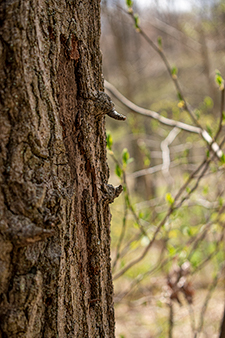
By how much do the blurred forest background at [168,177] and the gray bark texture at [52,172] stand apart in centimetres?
64

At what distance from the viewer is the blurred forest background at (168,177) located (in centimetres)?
189

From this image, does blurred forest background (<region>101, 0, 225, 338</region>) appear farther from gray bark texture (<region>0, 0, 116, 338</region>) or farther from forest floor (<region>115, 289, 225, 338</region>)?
gray bark texture (<region>0, 0, 116, 338</region>)

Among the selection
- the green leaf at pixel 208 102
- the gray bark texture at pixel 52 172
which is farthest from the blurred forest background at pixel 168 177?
the gray bark texture at pixel 52 172

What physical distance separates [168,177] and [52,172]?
186 centimetres

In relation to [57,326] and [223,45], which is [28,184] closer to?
[57,326]

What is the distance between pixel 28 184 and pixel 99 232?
0.26m

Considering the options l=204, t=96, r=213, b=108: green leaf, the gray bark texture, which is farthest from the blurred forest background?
the gray bark texture

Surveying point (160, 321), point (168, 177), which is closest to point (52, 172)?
point (168, 177)

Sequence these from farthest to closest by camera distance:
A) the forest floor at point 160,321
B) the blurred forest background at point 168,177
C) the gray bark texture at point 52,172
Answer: the forest floor at point 160,321 → the blurred forest background at point 168,177 → the gray bark texture at point 52,172

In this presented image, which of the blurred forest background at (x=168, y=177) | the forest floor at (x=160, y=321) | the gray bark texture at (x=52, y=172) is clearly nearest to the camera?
the gray bark texture at (x=52, y=172)

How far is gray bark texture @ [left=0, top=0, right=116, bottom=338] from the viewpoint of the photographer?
59 centimetres

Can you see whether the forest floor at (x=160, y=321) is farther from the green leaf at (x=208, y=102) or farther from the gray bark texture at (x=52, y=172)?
the gray bark texture at (x=52, y=172)

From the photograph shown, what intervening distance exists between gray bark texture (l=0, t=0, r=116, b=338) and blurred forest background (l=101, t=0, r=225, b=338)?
64cm

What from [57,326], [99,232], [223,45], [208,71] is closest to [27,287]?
[57,326]
